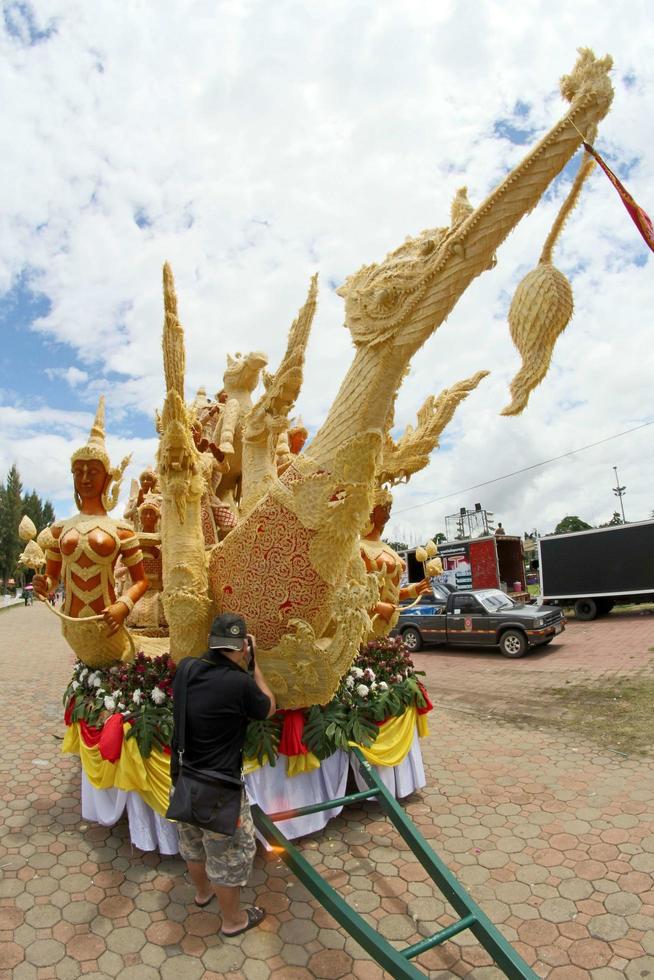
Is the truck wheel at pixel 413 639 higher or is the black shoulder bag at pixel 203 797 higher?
the black shoulder bag at pixel 203 797

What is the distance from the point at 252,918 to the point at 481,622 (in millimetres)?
9112

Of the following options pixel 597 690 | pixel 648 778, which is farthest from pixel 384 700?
pixel 597 690

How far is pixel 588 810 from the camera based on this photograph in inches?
142

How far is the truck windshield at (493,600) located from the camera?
37.2 ft

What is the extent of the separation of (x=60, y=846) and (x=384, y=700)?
7.27 feet

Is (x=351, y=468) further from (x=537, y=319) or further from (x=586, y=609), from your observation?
(x=586, y=609)

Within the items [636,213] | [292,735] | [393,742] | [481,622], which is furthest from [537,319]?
[481,622]

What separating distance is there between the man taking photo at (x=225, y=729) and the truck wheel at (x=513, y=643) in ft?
28.8

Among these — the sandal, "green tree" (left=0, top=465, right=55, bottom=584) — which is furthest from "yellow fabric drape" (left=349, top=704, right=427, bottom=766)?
"green tree" (left=0, top=465, right=55, bottom=584)

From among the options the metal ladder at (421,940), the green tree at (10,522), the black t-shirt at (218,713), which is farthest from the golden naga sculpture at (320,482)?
the green tree at (10,522)

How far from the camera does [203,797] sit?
94.8 inches

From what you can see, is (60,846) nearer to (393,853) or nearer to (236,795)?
(236,795)

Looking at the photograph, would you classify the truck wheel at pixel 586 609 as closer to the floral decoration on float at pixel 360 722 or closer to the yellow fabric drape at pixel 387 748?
the floral decoration on float at pixel 360 722

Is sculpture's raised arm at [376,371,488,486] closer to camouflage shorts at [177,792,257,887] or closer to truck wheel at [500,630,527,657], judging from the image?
camouflage shorts at [177,792,257,887]
